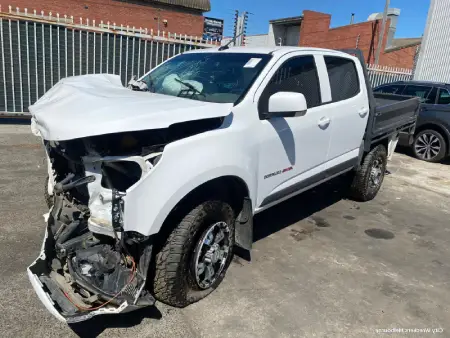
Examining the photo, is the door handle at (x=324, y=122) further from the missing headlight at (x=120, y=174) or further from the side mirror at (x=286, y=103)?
the missing headlight at (x=120, y=174)

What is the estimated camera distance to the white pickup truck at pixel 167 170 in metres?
2.37

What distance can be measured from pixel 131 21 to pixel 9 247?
3014 cm

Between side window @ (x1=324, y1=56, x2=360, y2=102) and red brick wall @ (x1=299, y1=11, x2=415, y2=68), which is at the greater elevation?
red brick wall @ (x1=299, y1=11, x2=415, y2=68)

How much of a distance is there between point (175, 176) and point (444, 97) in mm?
8001

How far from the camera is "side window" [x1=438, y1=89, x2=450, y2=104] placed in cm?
833

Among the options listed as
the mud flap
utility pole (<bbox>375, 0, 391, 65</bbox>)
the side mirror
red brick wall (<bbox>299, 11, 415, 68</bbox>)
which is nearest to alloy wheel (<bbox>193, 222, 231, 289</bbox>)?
the mud flap

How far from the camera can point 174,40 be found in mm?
10281

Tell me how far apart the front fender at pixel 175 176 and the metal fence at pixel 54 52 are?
25.0 feet

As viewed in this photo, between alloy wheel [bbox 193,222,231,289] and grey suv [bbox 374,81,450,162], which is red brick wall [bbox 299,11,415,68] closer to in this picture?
grey suv [bbox 374,81,450,162]

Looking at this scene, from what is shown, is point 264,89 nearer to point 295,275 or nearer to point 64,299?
point 295,275

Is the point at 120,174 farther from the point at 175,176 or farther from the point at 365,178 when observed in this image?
the point at 365,178

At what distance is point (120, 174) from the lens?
256 cm

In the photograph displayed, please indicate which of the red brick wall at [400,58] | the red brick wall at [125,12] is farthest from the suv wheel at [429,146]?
the red brick wall at [125,12]

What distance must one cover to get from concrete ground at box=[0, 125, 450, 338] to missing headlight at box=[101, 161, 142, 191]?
3.31ft
